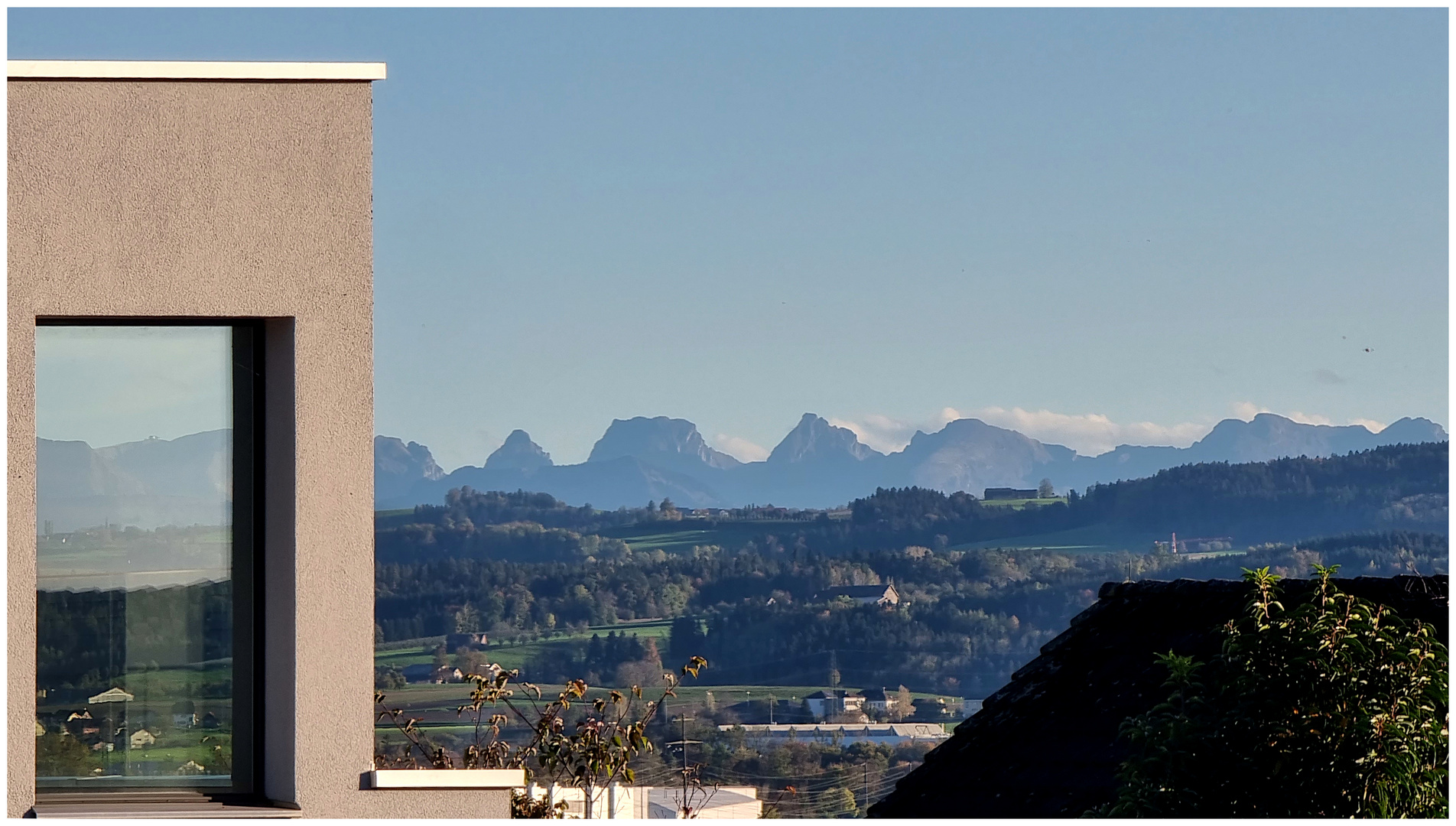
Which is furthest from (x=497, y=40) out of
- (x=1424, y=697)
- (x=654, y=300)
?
(x=1424, y=697)

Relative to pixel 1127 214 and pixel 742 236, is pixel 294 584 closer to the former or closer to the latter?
pixel 742 236

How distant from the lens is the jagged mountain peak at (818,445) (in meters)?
83.1

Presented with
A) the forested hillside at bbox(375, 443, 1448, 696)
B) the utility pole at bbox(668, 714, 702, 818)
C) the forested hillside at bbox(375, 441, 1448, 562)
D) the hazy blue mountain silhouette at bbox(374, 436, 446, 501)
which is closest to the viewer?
the utility pole at bbox(668, 714, 702, 818)

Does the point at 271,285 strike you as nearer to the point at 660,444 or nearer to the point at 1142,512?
the point at 1142,512

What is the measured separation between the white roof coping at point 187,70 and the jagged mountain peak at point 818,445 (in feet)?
248

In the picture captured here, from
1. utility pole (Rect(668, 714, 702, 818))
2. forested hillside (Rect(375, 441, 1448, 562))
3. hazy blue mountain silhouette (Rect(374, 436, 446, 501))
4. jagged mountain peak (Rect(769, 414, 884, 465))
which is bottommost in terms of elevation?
utility pole (Rect(668, 714, 702, 818))

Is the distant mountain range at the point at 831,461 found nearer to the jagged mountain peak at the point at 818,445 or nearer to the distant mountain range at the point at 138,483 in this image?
the jagged mountain peak at the point at 818,445

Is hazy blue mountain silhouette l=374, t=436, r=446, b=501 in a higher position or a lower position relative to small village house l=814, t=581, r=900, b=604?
higher

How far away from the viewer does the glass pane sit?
19.7ft

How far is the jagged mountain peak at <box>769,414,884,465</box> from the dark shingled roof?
72.2 meters

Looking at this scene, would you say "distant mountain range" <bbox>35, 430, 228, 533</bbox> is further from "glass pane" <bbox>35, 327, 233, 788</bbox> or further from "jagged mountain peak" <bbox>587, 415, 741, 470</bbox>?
"jagged mountain peak" <bbox>587, 415, 741, 470</bbox>

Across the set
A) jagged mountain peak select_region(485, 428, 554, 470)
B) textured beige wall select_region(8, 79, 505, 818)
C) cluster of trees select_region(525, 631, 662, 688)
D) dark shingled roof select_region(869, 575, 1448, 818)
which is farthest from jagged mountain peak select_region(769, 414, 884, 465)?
textured beige wall select_region(8, 79, 505, 818)

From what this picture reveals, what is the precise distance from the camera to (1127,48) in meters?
99.6

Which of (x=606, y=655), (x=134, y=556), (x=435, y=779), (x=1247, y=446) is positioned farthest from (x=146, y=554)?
(x=1247, y=446)
